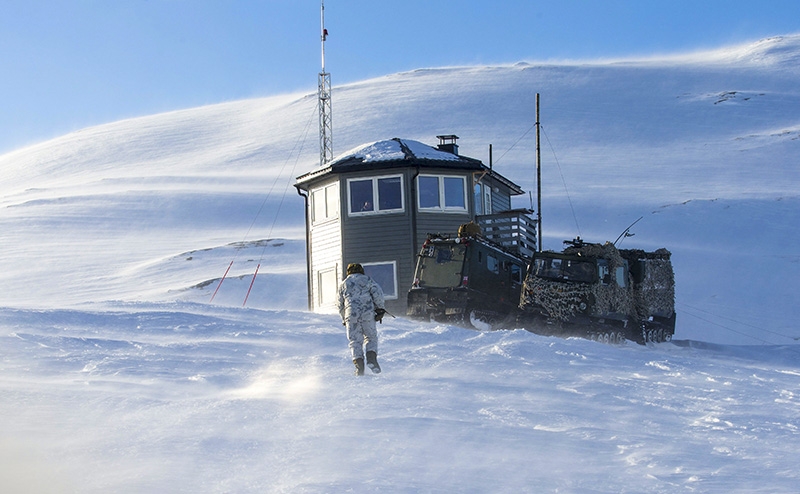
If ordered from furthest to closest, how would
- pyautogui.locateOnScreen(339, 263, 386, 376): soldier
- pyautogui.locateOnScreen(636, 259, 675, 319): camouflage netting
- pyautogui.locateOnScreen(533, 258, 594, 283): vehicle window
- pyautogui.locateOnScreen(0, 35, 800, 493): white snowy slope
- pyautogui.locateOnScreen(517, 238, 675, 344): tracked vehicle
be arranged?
pyautogui.locateOnScreen(636, 259, 675, 319): camouflage netting → pyautogui.locateOnScreen(533, 258, 594, 283): vehicle window → pyautogui.locateOnScreen(517, 238, 675, 344): tracked vehicle → pyautogui.locateOnScreen(339, 263, 386, 376): soldier → pyautogui.locateOnScreen(0, 35, 800, 493): white snowy slope

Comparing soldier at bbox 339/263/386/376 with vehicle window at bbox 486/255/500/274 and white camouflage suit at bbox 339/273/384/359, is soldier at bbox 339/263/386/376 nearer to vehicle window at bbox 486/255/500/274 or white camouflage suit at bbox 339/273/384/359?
white camouflage suit at bbox 339/273/384/359

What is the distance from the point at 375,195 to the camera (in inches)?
1042

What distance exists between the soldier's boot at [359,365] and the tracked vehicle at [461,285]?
842cm

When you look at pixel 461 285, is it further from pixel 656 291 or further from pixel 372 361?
pixel 372 361

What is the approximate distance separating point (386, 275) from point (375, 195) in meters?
2.24

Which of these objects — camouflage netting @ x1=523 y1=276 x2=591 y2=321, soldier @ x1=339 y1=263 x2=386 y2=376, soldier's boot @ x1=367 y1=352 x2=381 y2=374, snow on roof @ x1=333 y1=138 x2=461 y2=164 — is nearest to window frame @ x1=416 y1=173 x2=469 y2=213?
snow on roof @ x1=333 y1=138 x2=461 y2=164

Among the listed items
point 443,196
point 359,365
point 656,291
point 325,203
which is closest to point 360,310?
point 359,365

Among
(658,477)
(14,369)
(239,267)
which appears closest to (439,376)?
(658,477)

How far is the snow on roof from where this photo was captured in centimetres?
2647

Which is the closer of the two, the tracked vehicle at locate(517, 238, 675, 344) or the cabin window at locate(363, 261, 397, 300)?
the tracked vehicle at locate(517, 238, 675, 344)

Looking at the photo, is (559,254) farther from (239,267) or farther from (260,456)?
(239,267)

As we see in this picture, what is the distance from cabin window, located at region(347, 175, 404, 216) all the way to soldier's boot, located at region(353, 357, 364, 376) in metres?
14.4

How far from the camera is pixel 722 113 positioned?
9019 cm

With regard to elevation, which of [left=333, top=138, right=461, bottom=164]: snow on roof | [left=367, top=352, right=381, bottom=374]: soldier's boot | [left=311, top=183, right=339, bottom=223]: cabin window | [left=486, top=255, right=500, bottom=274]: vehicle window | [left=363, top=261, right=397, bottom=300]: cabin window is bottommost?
[left=367, top=352, right=381, bottom=374]: soldier's boot
